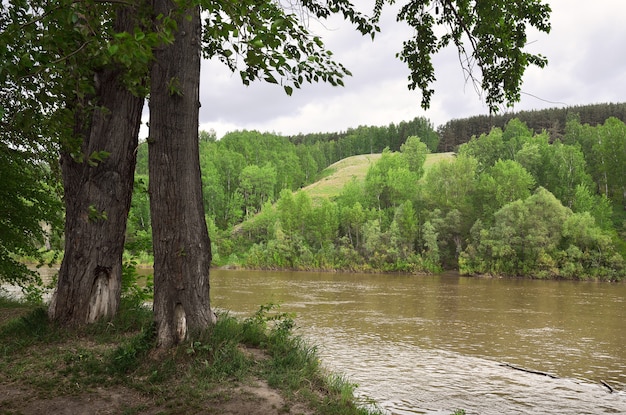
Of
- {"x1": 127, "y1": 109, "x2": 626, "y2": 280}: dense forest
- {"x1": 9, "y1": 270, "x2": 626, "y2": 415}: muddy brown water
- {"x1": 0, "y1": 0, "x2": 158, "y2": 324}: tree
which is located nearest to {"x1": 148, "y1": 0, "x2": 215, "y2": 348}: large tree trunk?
{"x1": 0, "y1": 0, "x2": 158, "y2": 324}: tree

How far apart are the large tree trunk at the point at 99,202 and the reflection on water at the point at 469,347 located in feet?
19.4

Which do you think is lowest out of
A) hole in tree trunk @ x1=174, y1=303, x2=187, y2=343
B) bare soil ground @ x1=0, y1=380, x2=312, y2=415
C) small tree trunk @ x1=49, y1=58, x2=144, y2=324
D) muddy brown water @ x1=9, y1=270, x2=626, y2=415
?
muddy brown water @ x1=9, y1=270, x2=626, y2=415

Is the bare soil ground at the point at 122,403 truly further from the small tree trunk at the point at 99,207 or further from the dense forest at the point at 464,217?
the dense forest at the point at 464,217

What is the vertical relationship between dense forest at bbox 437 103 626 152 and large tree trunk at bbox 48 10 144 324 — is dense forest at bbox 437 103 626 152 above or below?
above

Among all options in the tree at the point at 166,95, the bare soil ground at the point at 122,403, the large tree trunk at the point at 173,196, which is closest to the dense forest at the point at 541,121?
the tree at the point at 166,95

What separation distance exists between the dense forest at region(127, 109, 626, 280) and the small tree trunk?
39046 mm

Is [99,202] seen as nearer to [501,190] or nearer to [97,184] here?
[97,184]

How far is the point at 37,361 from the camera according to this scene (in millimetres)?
5961

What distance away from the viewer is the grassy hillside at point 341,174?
100637 mm

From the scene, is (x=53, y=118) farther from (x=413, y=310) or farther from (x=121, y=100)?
(x=413, y=310)

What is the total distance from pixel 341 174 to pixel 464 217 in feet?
181

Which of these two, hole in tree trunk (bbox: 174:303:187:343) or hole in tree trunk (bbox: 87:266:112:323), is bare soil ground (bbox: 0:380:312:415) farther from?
hole in tree trunk (bbox: 87:266:112:323)

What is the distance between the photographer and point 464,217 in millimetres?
64062

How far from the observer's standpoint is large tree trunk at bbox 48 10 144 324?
280 inches
